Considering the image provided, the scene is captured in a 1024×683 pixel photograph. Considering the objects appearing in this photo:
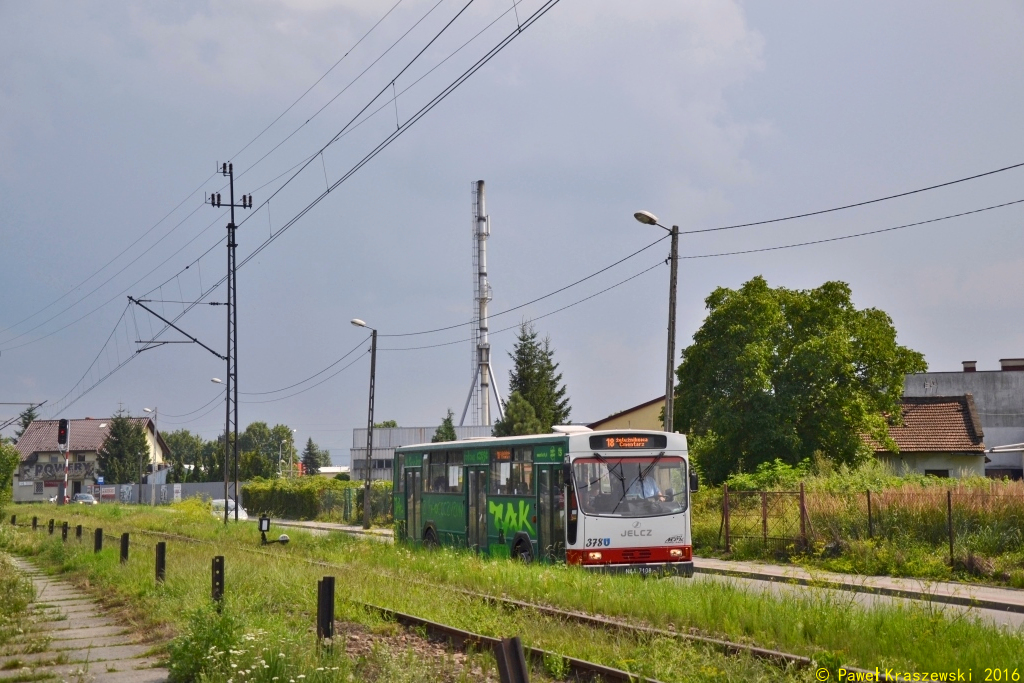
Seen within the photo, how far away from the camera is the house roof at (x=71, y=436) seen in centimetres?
11350

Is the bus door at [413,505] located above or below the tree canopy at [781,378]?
below

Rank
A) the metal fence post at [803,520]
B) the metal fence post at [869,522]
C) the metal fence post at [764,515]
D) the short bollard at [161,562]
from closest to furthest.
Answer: the short bollard at [161,562]
the metal fence post at [869,522]
the metal fence post at [803,520]
the metal fence post at [764,515]

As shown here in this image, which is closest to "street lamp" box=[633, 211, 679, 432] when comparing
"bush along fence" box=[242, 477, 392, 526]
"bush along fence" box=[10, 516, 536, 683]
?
"bush along fence" box=[10, 516, 536, 683]

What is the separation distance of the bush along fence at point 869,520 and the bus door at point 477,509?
23.1ft

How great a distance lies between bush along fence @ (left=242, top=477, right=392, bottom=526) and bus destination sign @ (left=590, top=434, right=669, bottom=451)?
30.5 m

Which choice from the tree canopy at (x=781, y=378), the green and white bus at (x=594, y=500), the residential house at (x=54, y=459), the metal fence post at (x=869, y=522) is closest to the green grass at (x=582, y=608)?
the green and white bus at (x=594, y=500)

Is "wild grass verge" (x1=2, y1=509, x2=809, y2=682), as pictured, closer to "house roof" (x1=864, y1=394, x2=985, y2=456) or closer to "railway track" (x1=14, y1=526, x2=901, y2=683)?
"railway track" (x1=14, y1=526, x2=901, y2=683)

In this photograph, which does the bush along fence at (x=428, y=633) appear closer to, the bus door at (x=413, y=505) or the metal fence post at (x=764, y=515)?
the bus door at (x=413, y=505)

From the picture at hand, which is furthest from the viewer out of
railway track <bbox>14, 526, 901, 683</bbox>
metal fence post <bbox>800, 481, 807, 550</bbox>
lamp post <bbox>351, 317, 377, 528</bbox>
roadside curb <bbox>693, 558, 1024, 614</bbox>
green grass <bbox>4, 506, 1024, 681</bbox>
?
lamp post <bbox>351, 317, 377, 528</bbox>

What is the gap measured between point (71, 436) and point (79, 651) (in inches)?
4505

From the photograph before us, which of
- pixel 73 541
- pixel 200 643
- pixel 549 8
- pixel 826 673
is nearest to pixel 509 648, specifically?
pixel 826 673

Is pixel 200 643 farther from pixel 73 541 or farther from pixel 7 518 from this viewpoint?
pixel 7 518

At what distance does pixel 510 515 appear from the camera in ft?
67.4

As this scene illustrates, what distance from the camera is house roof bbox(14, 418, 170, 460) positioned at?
372 feet
